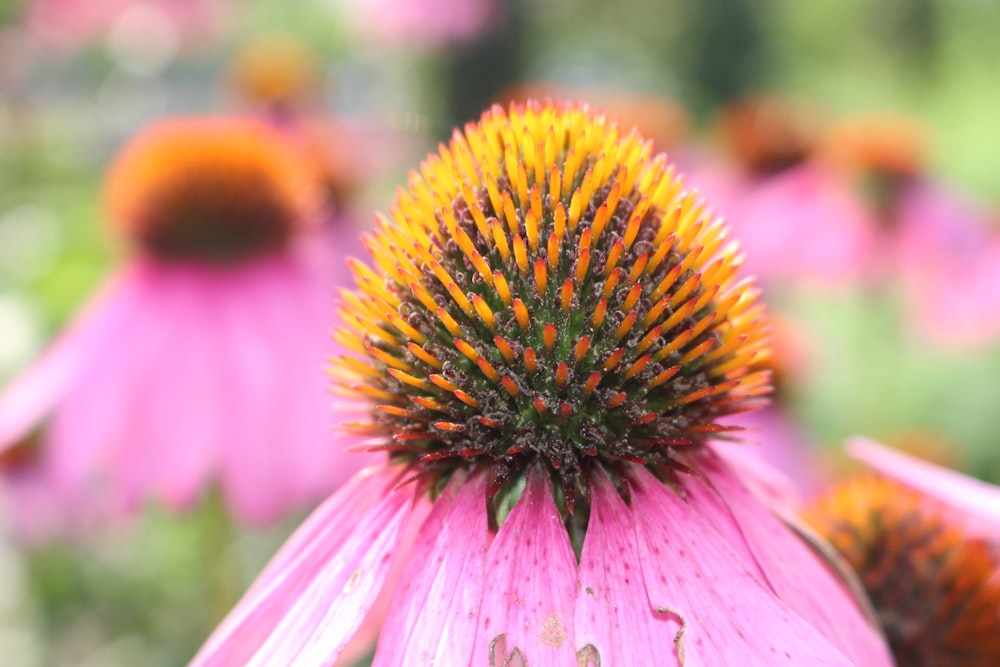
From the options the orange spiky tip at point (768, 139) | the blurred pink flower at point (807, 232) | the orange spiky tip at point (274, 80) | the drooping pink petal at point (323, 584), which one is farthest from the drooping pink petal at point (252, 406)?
the orange spiky tip at point (768, 139)

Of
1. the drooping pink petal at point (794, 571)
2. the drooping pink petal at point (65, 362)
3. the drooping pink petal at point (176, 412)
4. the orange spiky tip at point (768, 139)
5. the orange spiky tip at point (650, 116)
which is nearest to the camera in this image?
the drooping pink petal at point (794, 571)

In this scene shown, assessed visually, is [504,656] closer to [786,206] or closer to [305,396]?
[305,396]

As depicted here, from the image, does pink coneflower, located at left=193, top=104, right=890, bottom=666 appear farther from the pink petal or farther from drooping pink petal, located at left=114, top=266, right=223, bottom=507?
drooping pink petal, located at left=114, top=266, right=223, bottom=507

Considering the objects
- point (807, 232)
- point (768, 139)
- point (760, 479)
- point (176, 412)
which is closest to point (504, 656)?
point (760, 479)

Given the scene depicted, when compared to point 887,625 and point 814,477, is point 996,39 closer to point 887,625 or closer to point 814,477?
point 814,477

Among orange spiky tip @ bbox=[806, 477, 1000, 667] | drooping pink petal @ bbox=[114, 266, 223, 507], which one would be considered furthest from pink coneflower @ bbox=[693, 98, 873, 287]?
orange spiky tip @ bbox=[806, 477, 1000, 667]

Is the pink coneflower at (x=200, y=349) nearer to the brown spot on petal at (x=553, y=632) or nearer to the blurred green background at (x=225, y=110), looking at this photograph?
the blurred green background at (x=225, y=110)

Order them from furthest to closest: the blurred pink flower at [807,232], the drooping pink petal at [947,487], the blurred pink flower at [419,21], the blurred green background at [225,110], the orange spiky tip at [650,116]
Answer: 1. the blurred pink flower at [419,21]
2. the orange spiky tip at [650,116]
3. the blurred pink flower at [807,232]
4. the blurred green background at [225,110]
5. the drooping pink petal at [947,487]
